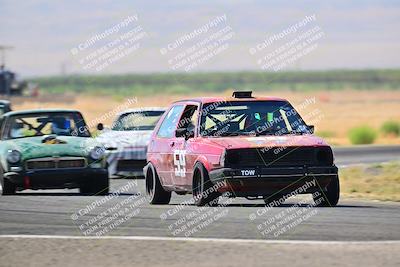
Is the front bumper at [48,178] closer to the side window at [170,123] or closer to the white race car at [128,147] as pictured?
the side window at [170,123]

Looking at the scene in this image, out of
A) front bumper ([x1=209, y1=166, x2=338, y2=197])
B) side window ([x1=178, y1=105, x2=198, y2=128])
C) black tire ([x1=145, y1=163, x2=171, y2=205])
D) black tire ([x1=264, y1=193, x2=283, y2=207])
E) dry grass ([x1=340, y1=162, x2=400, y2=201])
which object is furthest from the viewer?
dry grass ([x1=340, y1=162, x2=400, y2=201])

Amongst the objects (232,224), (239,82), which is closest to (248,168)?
(232,224)

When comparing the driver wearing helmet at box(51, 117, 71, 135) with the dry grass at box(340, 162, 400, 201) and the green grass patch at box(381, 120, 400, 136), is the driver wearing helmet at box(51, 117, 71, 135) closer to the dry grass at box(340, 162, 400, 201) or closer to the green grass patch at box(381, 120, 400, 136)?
the dry grass at box(340, 162, 400, 201)

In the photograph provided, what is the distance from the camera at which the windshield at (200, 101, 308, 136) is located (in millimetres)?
17531

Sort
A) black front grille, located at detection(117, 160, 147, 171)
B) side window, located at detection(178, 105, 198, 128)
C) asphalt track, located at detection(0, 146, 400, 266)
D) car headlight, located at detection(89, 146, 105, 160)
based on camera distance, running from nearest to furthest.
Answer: asphalt track, located at detection(0, 146, 400, 266)
side window, located at detection(178, 105, 198, 128)
car headlight, located at detection(89, 146, 105, 160)
black front grille, located at detection(117, 160, 147, 171)

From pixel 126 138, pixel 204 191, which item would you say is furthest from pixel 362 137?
pixel 204 191

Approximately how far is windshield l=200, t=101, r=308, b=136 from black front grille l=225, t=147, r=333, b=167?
2.44 feet

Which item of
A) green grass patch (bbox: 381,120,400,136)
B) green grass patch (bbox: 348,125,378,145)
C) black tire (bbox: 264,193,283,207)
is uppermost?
black tire (bbox: 264,193,283,207)

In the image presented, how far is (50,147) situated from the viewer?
21.0 meters

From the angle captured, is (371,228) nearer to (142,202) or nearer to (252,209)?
(252,209)

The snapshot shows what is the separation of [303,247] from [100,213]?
16.2 feet

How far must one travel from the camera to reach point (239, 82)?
19662cm

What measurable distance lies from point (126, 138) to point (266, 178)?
10286 mm

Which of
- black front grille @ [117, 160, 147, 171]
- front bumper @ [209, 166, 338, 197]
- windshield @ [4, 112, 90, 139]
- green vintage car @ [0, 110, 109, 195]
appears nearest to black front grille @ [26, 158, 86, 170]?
green vintage car @ [0, 110, 109, 195]
